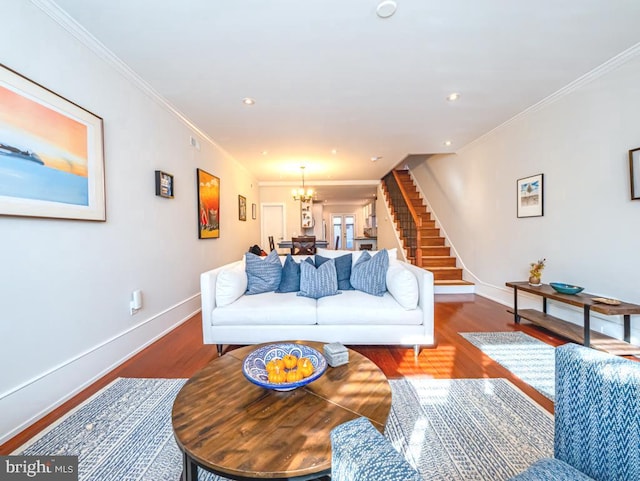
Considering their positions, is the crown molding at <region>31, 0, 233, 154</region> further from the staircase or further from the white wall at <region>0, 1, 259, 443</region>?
the staircase

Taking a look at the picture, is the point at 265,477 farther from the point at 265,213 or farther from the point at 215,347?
the point at 265,213

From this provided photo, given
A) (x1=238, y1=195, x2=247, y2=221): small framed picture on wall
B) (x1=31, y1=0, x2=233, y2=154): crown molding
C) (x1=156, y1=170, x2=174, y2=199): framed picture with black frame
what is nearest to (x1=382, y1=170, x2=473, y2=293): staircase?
(x1=238, y1=195, x2=247, y2=221): small framed picture on wall

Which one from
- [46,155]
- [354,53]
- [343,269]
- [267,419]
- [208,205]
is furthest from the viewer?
[208,205]

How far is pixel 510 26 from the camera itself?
1.96 metres

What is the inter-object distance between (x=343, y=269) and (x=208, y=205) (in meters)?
2.47

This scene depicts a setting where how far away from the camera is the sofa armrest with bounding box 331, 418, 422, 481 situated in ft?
1.60

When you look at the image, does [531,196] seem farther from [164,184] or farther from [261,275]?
[164,184]

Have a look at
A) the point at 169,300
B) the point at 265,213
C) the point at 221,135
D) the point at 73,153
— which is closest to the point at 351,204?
the point at 265,213

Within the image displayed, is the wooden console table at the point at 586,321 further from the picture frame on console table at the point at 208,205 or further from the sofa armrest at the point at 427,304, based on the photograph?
the picture frame on console table at the point at 208,205

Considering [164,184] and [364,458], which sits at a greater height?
[164,184]

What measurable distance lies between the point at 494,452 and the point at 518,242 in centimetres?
316

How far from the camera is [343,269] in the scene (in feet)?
9.39

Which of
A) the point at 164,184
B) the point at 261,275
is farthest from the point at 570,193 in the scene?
the point at 164,184

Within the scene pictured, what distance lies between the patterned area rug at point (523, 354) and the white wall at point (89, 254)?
325 cm
